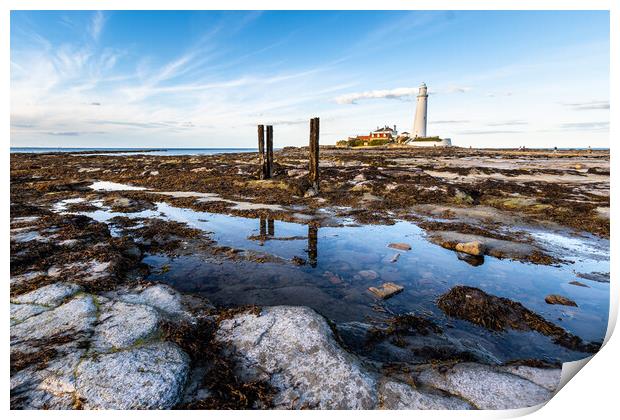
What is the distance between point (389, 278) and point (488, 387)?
3.57 meters

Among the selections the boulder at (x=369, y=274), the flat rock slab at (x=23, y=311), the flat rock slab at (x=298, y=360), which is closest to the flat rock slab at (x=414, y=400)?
the flat rock slab at (x=298, y=360)

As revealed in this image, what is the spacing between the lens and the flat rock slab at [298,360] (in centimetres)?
325

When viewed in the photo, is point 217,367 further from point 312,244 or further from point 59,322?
point 312,244

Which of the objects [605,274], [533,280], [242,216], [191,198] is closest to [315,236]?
[242,216]

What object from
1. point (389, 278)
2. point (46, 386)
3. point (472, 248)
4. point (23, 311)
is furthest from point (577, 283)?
point (23, 311)

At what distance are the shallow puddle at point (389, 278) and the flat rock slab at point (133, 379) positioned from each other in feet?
6.71

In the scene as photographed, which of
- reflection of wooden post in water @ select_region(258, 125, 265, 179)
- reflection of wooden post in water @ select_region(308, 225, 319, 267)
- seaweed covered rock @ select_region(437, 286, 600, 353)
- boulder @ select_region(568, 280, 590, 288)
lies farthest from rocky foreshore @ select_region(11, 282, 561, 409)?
reflection of wooden post in water @ select_region(258, 125, 265, 179)

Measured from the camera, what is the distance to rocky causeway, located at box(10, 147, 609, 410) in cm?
334

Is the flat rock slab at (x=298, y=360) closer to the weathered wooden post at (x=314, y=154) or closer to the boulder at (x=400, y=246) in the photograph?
the boulder at (x=400, y=246)

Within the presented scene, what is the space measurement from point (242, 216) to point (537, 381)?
11.0m

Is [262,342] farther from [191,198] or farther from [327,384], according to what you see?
[191,198]

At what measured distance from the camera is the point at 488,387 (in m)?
3.46

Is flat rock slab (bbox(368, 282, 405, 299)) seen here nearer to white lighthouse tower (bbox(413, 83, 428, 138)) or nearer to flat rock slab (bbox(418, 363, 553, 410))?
flat rock slab (bbox(418, 363, 553, 410))
